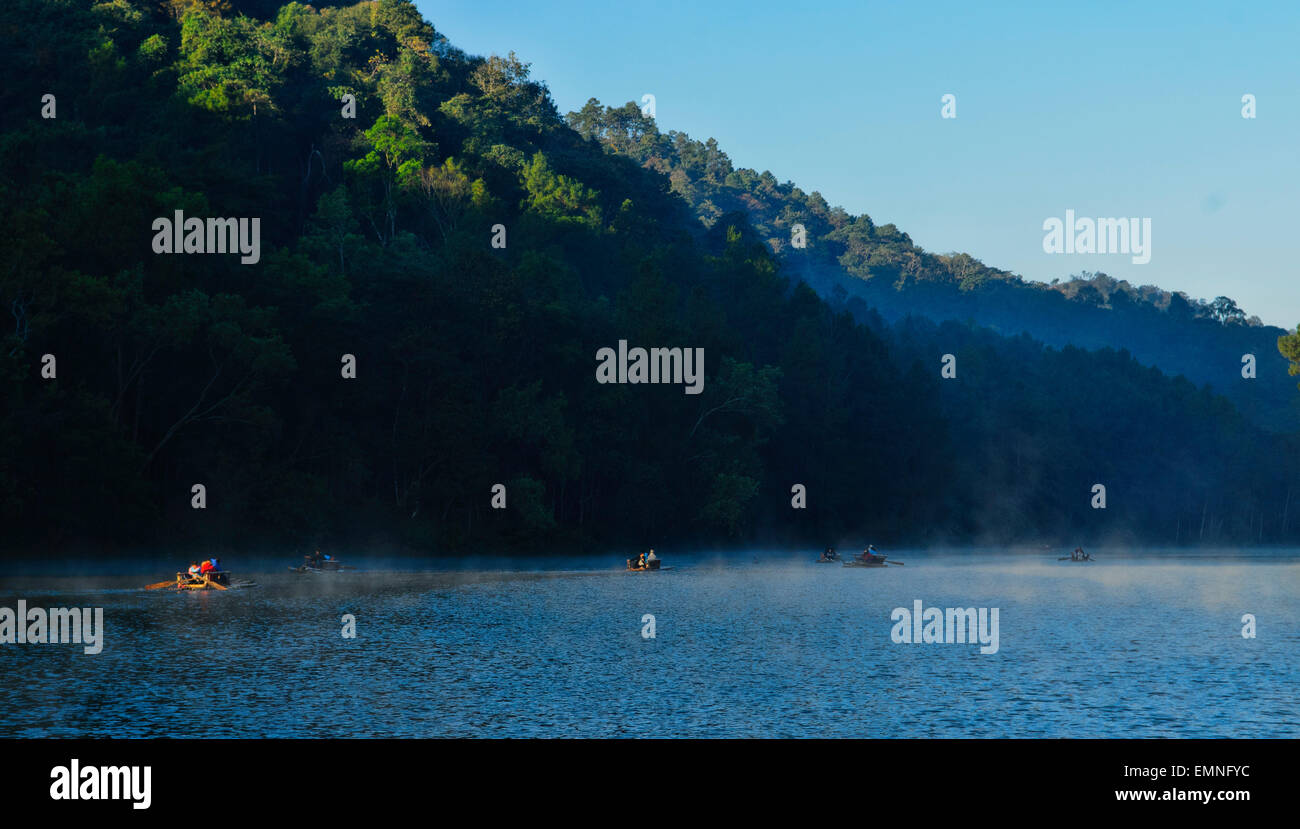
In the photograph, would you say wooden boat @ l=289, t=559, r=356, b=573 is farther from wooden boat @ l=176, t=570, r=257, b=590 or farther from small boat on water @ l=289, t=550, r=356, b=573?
wooden boat @ l=176, t=570, r=257, b=590

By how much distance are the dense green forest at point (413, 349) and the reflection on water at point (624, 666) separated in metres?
10.7

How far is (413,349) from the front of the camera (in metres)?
76.2

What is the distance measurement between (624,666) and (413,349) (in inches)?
1862

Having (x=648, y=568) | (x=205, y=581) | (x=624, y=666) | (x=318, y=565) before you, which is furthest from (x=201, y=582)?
(x=648, y=568)

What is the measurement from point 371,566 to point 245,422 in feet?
35.1

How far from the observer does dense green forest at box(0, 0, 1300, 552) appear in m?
61.7

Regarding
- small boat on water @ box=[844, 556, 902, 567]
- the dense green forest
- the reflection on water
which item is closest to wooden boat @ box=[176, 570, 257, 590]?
the reflection on water

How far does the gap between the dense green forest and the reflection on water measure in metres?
10.7

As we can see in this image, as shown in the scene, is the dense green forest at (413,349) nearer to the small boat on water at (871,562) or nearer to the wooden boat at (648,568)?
the wooden boat at (648,568)

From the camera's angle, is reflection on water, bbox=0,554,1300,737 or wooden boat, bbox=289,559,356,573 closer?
reflection on water, bbox=0,554,1300,737

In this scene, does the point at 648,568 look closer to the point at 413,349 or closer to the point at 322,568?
the point at 322,568
